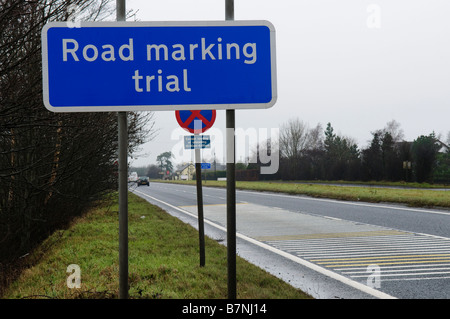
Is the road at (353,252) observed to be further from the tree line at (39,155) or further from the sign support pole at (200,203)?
the tree line at (39,155)

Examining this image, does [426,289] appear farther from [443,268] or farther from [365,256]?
[365,256]

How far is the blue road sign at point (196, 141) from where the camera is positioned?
257 inches

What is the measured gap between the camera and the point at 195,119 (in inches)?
248

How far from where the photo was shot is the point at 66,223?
1139 cm

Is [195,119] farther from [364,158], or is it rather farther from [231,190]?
[364,158]

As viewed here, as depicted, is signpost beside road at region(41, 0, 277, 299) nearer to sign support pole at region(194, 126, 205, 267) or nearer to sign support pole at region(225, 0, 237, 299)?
sign support pole at region(225, 0, 237, 299)

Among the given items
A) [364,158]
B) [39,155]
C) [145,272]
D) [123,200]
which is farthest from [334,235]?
[364,158]

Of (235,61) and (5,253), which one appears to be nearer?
(235,61)

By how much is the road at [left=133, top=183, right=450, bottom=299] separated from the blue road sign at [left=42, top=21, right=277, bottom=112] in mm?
2973

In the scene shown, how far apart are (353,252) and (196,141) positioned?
3.52 meters

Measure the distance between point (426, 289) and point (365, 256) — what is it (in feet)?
6.66

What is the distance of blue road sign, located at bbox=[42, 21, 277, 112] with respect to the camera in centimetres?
306

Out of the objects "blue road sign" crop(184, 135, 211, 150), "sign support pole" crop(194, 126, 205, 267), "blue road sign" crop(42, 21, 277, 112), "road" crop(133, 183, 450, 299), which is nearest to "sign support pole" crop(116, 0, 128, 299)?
"blue road sign" crop(42, 21, 277, 112)

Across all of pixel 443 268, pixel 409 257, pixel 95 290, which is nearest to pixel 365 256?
pixel 409 257
